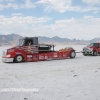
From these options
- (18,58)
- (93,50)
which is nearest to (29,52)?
(18,58)

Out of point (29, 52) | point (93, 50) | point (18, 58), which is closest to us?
point (18, 58)

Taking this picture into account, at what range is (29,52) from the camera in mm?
17594

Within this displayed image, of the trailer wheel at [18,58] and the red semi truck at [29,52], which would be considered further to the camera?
the trailer wheel at [18,58]

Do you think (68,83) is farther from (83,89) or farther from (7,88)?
(7,88)

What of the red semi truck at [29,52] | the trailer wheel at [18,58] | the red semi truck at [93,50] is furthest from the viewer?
the red semi truck at [93,50]

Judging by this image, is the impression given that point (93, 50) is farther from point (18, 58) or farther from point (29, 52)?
point (18, 58)

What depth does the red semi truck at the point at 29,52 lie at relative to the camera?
16719mm

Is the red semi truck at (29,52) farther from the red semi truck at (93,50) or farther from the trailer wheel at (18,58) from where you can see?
the red semi truck at (93,50)

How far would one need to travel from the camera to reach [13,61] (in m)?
17.2

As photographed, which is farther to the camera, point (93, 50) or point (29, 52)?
point (93, 50)

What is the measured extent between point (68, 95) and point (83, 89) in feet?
2.96

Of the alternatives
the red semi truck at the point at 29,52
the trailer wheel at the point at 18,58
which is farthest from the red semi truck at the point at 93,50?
the trailer wheel at the point at 18,58

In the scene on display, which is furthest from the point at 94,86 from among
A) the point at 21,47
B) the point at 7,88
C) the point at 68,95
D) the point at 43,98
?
A: the point at 21,47

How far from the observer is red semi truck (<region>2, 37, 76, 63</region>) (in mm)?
16719
